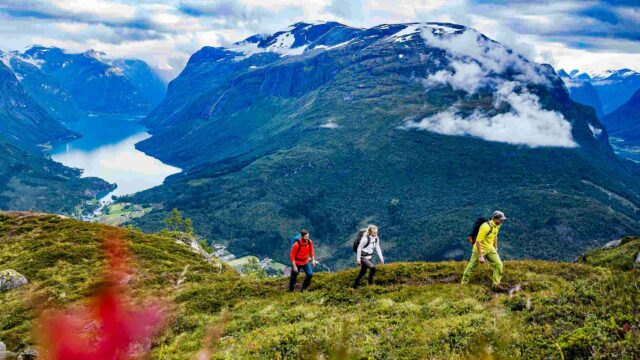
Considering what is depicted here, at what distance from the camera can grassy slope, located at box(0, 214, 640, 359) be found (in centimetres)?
1573

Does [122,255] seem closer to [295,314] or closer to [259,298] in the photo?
[259,298]

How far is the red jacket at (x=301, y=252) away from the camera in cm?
2901

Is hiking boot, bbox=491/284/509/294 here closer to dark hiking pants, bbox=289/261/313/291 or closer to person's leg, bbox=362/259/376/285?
person's leg, bbox=362/259/376/285

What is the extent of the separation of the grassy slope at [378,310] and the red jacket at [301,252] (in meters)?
2.48

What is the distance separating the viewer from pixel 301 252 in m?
29.2

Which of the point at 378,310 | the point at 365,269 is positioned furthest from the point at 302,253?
the point at 378,310

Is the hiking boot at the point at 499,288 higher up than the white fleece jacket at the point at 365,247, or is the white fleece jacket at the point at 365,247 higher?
the white fleece jacket at the point at 365,247

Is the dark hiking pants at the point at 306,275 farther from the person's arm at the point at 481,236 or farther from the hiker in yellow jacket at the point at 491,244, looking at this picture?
the person's arm at the point at 481,236

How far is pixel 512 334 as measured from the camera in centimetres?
1697

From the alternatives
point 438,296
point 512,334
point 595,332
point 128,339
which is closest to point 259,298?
point 128,339

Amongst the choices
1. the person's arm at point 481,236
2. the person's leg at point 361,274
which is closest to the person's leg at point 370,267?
the person's leg at point 361,274

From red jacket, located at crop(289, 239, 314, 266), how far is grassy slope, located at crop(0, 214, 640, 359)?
2.48 meters

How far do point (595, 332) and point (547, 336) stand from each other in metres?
2.24

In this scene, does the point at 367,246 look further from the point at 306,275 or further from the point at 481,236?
the point at 481,236
